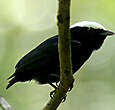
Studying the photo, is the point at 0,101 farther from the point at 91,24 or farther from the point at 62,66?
the point at 91,24

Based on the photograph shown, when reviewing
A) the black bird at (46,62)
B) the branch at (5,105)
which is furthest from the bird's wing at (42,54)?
the branch at (5,105)

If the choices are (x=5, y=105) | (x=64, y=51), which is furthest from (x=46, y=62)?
(x=64, y=51)

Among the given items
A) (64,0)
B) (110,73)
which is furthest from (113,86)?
(64,0)

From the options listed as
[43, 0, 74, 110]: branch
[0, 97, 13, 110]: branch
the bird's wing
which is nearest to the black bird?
the bird's wing

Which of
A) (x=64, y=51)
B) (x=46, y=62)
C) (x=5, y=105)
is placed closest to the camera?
(x=64, y=51)

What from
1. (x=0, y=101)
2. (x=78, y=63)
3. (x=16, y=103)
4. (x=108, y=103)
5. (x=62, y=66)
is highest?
(x=62, y=66)

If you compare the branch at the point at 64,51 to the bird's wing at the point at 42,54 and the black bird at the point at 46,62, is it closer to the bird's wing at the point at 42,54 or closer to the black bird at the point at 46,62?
the black bird at the point at 46,62

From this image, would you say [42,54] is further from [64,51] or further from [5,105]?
[64,51]

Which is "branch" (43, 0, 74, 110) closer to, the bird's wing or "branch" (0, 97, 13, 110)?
"branch" (0, 97, 13, 110)
